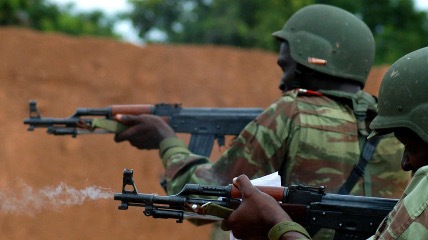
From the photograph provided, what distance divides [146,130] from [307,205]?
2.12 m

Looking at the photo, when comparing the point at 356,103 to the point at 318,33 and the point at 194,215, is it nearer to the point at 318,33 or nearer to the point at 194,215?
the point at 318,33

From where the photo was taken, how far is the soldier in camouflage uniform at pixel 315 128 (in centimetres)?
481

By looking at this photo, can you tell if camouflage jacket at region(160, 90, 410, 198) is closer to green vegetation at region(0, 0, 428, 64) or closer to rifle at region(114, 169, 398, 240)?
rifle at region(114, 169, 398, 240)

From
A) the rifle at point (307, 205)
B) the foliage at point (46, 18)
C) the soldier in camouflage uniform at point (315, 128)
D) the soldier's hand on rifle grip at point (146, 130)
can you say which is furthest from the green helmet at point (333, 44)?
the foliage at point (46, 18)

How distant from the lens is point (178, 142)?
551cm

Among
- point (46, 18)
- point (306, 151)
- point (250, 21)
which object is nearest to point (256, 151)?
point (306, 151)

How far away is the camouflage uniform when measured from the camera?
4801 millimetres

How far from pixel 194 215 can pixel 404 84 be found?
3.56 feet

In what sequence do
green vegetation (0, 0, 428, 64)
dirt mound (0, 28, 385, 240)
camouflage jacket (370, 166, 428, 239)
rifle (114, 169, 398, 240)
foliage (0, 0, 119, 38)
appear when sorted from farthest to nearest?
green vegetation (0, 0, 428, 64), foliage (0, 0, 119, 38), dirt mound (0, 28, 385, 240), rifle (114, 169, 398, 240), camouflage jacket (370, 166, 428, 239)

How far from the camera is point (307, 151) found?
4797mm

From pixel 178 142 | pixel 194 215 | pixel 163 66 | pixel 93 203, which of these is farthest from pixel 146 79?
pixel 194 215

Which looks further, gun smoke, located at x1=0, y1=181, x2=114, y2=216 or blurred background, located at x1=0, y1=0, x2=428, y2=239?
blurred background, located at x1=0, y1=0, x2=428, y2=239

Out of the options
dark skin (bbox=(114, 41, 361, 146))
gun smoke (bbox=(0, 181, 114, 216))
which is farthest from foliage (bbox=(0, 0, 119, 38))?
gun smoke (bbox=(0, 181, 114, 216))

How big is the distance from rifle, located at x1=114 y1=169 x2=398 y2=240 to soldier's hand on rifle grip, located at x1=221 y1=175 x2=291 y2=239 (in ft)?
0.59
